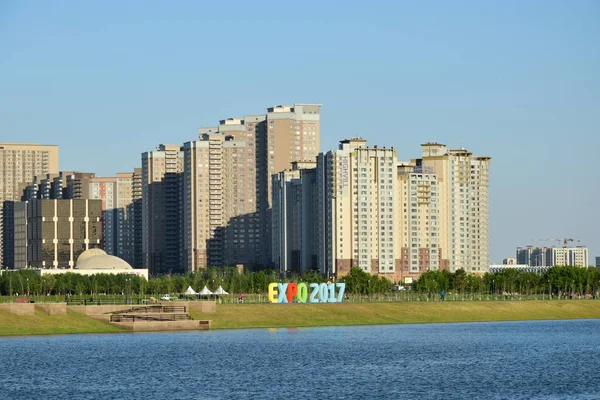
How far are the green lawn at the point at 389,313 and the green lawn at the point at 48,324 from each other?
41.8 feet

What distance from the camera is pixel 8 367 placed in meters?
84.2

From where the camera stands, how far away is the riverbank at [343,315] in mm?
120750

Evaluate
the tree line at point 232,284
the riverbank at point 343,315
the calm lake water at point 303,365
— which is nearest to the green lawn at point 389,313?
the riverbank at point 343,315

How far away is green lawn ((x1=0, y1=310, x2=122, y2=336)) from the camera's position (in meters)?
118

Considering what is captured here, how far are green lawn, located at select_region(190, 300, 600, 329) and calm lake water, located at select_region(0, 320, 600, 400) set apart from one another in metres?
10.6

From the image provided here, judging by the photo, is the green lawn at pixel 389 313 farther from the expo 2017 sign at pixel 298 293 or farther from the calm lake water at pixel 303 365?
the calm lake water at pixel 303 365

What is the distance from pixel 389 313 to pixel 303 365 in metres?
62.6

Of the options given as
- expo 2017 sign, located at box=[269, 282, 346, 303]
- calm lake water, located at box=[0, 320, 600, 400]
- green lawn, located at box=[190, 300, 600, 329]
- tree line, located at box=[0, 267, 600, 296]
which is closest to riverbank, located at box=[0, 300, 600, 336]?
green lawn, located at box=[190, 300, 600, 329]

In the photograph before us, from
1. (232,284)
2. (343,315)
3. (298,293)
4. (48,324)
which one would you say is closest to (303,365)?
(48,324)

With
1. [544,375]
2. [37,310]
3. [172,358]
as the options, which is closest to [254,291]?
[37,310]

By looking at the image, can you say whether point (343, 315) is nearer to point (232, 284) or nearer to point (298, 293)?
point (298, 293)

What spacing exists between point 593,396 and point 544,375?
11643mm

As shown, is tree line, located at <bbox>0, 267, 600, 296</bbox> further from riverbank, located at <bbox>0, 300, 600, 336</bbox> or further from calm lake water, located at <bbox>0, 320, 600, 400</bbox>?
calm lake water, located at <bbox>0, 320, 600, 400</bbox>

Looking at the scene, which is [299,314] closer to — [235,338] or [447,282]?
[235,338]
